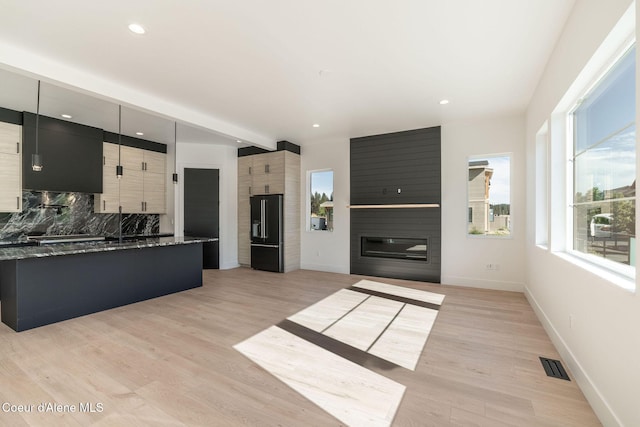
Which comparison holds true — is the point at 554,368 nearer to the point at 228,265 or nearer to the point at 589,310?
the point at 589,310

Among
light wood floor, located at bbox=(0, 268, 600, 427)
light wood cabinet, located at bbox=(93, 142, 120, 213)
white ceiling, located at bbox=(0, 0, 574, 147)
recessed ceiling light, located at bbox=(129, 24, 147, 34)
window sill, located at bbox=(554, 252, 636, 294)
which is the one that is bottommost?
light wood floor, located at bbox=(0, 268, 600, 427)

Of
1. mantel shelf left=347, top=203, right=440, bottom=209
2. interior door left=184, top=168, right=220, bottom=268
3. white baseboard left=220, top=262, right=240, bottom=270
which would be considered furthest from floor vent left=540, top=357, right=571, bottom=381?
interior door left=184, top=168, right=220, bottom=268

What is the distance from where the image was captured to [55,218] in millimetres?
4977

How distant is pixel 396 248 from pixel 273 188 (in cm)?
298

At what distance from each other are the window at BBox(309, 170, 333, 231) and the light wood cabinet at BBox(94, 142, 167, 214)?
332 centimetres

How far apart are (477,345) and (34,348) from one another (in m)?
4.23

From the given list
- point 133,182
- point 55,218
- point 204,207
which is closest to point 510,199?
point 204,207

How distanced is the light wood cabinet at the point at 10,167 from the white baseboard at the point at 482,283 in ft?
23.4

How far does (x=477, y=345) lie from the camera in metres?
2.74

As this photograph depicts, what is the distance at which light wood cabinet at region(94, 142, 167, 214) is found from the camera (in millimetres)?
5250

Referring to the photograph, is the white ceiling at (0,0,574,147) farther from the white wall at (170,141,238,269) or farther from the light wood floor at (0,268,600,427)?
the light wood floor at (0,268,600,427)

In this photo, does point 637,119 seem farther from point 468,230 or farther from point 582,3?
point 468,230

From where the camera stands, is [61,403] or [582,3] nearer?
[61,403]

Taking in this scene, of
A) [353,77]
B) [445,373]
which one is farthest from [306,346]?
[353,77]
